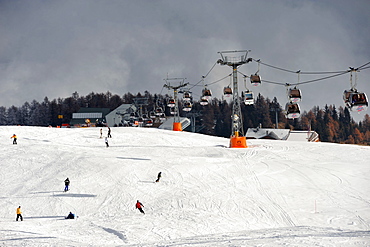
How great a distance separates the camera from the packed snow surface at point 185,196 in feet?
45.9

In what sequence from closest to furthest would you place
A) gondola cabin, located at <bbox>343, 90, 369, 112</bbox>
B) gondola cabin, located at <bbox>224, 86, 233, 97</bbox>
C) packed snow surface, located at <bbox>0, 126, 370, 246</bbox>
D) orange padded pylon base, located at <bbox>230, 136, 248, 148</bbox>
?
packed snow surface, located at <bbox>0, 126, 370, 246</bbox> < gondola cabin, located at <bbox>343, 90, 369, 112</bbox> < gondola cabin, located at <bbox>224, 86, 233, 97</bbox> < orange padded pylon base, located at <bbox>230, 136, 248, 148</bbox>

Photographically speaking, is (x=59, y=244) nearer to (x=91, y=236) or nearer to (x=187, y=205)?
(x=91, y=236)

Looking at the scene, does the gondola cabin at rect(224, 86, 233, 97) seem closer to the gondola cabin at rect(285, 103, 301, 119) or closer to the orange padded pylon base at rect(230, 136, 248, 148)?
the orange padded pylon base at rect(230, 136, 248, 148)

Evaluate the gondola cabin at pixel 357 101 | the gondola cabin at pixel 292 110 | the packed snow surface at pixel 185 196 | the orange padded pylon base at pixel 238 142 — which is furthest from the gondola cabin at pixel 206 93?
the gondola cabin at pixel 357 101

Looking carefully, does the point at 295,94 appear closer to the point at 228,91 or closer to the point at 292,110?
the point at 292,110

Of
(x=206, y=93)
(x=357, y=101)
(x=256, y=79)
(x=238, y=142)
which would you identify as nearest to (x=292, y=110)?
(x=357, y=101)

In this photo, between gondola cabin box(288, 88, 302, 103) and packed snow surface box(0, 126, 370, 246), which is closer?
packed snow surface box(0, 126, 370, 246)

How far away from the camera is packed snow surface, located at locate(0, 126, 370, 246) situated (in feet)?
45.9

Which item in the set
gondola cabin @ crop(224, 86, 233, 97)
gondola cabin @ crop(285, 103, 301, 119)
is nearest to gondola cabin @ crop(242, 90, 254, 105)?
gondola cabin @ crop(224, 86, 233, 97)

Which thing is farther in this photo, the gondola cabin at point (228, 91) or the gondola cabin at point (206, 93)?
the gondola cabin at point (206, 93)

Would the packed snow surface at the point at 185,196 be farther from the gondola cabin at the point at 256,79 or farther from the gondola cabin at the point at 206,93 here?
the gondola cabin at the point at 206,93

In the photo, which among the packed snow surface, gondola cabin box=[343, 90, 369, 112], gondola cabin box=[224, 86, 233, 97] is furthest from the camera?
gondola cabin box=[224, 86, 233, 97]

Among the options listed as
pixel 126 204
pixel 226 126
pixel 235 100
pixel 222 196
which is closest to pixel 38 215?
pixel 126 204

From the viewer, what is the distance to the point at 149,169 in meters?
25.8
